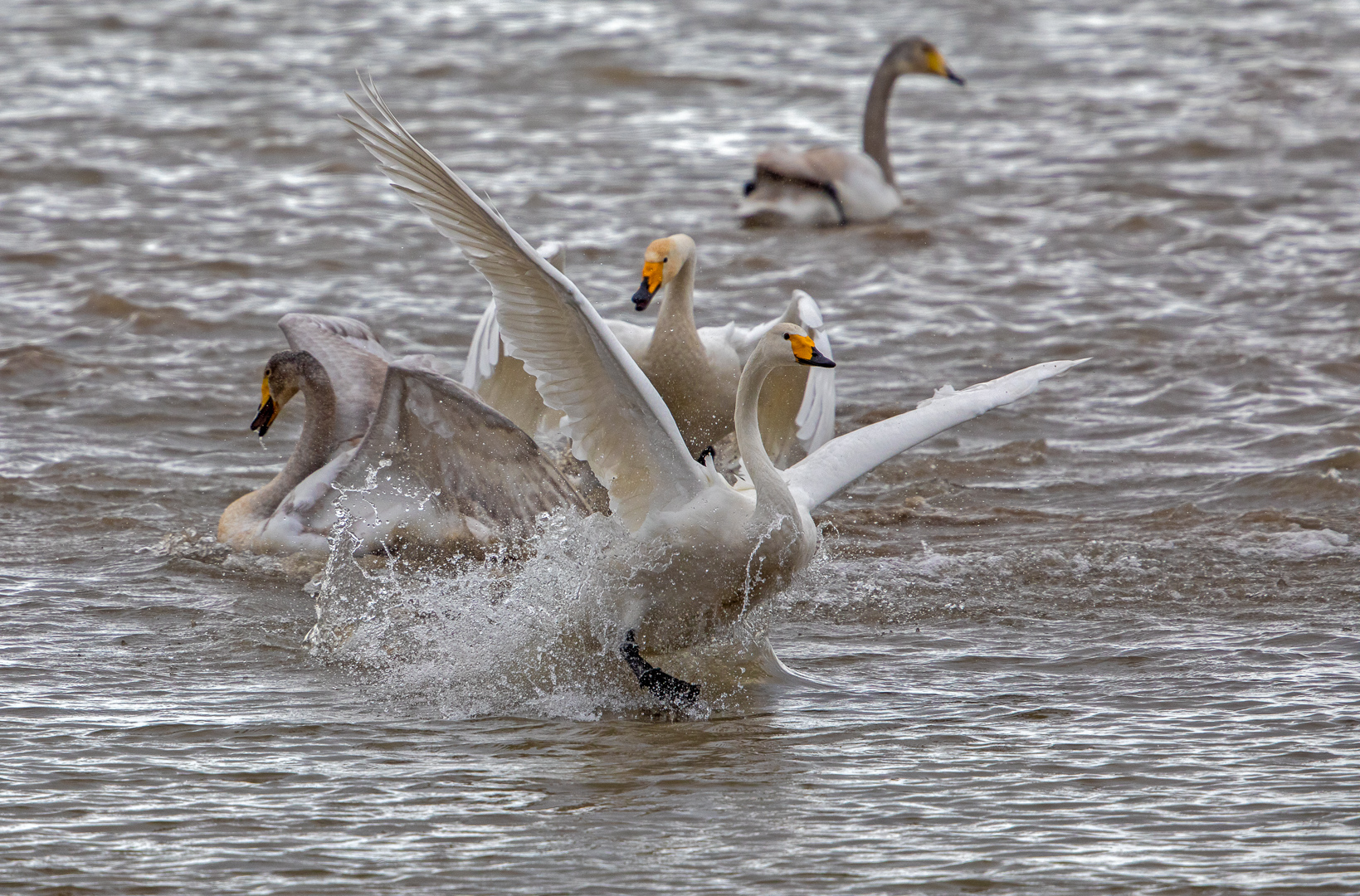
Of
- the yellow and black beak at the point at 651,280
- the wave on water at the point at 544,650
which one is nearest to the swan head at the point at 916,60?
the yellow and black beak at the point at 651,280

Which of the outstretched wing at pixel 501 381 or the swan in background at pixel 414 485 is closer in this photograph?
the swan in background at pixel 414 485

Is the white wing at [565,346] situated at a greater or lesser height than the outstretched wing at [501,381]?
greater

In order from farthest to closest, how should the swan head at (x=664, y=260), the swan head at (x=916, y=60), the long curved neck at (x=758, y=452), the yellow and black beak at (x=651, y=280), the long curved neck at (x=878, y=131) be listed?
the swan head at (x=916, y=60), the long curved neck at (x=878, y=131), the swan head at (x=664, y=260), the yellow and black beak at (x=651, y=280), the long curved neck at (x=758, y=452)

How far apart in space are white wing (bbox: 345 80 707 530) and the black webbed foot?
0.41 m

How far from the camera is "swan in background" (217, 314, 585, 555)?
22.1ft

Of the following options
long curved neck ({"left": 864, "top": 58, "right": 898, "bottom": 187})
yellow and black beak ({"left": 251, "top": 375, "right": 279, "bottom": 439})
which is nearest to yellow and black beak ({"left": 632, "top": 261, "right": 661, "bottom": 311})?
yellow and black beak ({"left": 251, "top": 375, "right": 279, "bottom": 439})

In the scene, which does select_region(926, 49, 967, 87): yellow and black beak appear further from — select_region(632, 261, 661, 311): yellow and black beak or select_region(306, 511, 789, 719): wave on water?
select_region(306, 511, 789, 719): wave on water

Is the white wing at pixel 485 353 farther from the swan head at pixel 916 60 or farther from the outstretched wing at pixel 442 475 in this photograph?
the swan head at pixel 916 60

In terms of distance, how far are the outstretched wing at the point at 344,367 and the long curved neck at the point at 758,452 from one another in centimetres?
268

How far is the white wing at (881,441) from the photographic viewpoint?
19.5ft

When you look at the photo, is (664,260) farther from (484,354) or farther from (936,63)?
(936,63)

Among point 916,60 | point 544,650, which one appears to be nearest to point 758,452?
point 544,650

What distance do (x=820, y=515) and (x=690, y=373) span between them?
0.86m

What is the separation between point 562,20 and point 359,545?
589 inches
